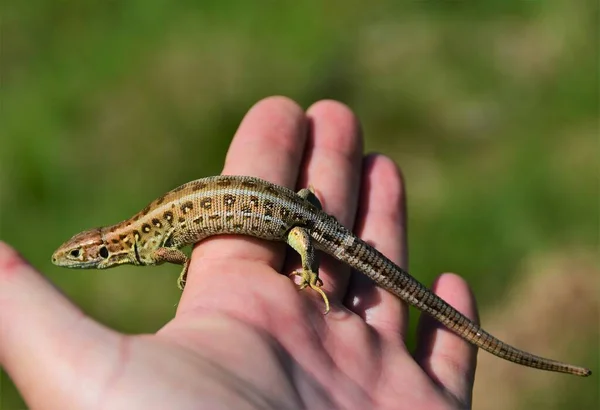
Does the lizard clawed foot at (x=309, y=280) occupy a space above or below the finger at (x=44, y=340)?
above

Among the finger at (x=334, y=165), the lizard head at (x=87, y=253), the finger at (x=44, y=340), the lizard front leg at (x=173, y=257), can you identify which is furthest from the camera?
the finger at (x=334, y=165)

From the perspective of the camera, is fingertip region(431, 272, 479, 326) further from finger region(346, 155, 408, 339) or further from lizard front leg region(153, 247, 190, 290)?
lizard front leg region(153, 247, 190, 290)

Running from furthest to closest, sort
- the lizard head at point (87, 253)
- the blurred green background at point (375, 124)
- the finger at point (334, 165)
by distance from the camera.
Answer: the blurred green background at point (375, 124), the finger at point (334, 165), the lizard head at point (87, 253)

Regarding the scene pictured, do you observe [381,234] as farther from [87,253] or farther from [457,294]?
[87,253]

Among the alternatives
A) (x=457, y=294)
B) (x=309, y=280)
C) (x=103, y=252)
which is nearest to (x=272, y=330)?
(x=309, y=280)

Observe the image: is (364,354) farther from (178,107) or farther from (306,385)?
(178,107)

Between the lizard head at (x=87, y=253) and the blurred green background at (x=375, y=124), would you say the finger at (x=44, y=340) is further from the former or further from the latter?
the blurred green background at (x=375, y=124)

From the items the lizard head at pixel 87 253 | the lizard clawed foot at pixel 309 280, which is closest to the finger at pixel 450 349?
the lizard clawed foot at pixel 309 280
